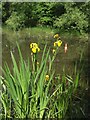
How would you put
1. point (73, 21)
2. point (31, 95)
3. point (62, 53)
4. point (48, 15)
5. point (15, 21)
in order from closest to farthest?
point (31, 95), point (62, 53), point (73, 21), point (15, 21), point (48, 15)

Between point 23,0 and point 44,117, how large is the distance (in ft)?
24.0

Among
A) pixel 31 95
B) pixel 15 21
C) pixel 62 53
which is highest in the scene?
pixel 31 95

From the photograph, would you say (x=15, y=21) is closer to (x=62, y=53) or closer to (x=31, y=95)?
(x=62, y=53)

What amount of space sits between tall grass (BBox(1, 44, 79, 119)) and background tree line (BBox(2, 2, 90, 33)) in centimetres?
616

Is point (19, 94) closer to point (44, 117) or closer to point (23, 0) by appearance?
point (44, 117)

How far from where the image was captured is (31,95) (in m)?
2.61

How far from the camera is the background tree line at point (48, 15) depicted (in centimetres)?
870

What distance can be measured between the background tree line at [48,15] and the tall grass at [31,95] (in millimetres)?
6163

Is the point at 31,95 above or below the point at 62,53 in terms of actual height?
above

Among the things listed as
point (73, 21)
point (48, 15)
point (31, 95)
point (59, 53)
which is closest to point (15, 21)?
point (48, 15)

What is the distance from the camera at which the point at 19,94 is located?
2.42 meters

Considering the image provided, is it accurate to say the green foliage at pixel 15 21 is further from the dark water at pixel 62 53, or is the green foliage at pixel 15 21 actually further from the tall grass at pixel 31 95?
the tall grass at pixel 31 95

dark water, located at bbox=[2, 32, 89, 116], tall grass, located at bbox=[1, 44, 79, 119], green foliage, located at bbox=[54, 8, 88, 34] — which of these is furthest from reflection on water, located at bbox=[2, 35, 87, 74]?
tall grass, located at bbox=[1, 44, 79, 119]

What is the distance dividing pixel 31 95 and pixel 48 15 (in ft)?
24.5
